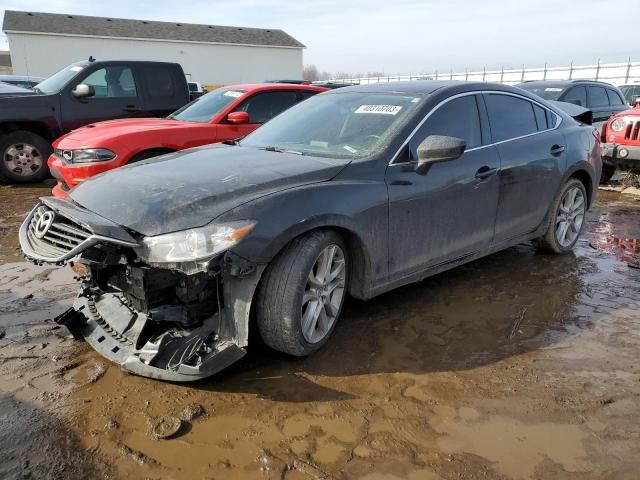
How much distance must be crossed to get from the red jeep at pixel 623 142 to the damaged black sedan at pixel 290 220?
4557mm

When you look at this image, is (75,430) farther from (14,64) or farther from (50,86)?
(14,64)

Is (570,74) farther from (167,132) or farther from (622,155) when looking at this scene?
(167,132)

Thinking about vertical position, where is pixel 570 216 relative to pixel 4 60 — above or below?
below

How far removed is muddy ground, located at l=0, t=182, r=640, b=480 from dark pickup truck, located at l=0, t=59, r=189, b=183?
16.8 ft

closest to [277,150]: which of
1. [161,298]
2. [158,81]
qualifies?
[161,298]

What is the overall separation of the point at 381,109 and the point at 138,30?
3776 centimetres

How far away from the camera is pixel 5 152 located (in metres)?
8.26

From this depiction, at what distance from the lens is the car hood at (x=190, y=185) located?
Answer: 109 inches

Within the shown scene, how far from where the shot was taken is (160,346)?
275 centimetres

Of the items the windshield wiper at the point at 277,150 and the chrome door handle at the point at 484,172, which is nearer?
the windshield wiper at the point at 277,150

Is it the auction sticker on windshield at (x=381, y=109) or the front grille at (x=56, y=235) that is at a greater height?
the auction sticker on windshield at (x=381, y=109)

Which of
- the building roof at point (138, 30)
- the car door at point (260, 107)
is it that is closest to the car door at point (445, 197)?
the car door at point (260, 107)

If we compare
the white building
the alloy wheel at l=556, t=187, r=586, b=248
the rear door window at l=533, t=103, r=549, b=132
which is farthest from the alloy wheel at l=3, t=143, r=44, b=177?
the white building

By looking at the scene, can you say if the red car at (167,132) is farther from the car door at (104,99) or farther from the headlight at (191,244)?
the headlight at (191,244)
